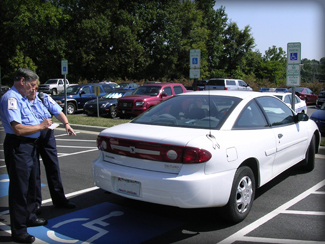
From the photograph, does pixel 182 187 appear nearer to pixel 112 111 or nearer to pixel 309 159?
pixel 309 159

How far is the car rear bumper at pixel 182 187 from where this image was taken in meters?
3.31

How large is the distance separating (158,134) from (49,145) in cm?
143

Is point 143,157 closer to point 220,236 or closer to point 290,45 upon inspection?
point 220,236

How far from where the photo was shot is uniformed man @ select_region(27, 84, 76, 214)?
3.80 meters

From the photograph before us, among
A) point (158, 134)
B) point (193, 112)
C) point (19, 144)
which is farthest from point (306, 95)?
point (19, 144)

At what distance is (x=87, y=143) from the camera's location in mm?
9320

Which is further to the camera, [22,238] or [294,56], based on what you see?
[294,56]

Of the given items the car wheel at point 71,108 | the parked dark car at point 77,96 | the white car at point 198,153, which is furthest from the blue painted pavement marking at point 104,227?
the parked dark car at point 77,96

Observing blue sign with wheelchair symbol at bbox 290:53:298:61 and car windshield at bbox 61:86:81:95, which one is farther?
car windshield at bbox 61:86:81:95

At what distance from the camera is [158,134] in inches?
146

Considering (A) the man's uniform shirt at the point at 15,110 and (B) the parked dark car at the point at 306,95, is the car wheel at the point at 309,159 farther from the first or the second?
(B) the parked dark car at the point at 306,95

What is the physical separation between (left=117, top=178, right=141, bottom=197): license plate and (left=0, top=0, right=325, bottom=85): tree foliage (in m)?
37.4

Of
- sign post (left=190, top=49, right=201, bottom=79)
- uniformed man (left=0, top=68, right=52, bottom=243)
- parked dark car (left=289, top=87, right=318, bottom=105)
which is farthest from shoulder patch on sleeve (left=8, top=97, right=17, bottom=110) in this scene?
parked dark car (left=289, top=87, right=318, bottom=105)

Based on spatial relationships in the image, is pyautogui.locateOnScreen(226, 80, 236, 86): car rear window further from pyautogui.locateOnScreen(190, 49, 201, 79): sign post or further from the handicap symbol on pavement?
the handicap symbol on pavement
